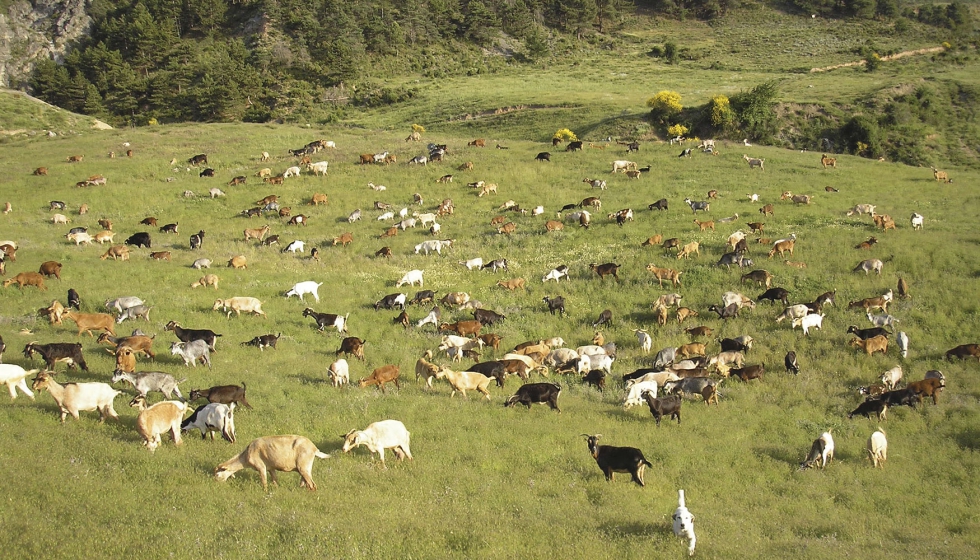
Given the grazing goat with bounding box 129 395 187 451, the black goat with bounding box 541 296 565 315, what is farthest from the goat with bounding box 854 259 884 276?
the grazing goat with bounding box 129 395 187 451

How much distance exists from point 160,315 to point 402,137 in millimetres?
45442

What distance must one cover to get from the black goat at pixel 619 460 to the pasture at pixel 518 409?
0.34m

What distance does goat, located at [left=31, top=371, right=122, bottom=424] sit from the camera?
14.3m

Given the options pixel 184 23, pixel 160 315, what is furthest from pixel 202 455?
pixel 184 23

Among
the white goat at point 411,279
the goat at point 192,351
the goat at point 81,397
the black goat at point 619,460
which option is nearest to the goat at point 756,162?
the white goat at point 411,279

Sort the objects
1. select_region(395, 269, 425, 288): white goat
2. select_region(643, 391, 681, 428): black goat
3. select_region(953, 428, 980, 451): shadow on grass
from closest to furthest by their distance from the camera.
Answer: select_region(953, 428, 980, 451): shadow on grass, select_region(643, 391, 681, 428): black goat, select_region(395, 269, 425, 288): white goat

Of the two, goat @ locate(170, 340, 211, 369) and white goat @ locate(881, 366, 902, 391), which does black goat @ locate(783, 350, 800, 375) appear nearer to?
white goat @ locate(881, 366, 902, 391)

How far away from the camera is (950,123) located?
66.6 meters

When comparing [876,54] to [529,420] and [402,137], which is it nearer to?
[402,137]

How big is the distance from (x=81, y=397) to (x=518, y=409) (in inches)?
406

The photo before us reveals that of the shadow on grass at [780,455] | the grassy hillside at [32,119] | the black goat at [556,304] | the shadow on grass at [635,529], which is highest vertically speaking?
the shadow on grass at [635,529]

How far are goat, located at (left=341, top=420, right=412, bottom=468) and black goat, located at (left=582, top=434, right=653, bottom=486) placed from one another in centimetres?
389

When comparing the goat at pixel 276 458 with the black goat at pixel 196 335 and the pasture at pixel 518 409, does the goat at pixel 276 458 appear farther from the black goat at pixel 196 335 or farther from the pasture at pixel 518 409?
the black goat at pixel 196 335

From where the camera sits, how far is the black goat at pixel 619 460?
43.5 ft
